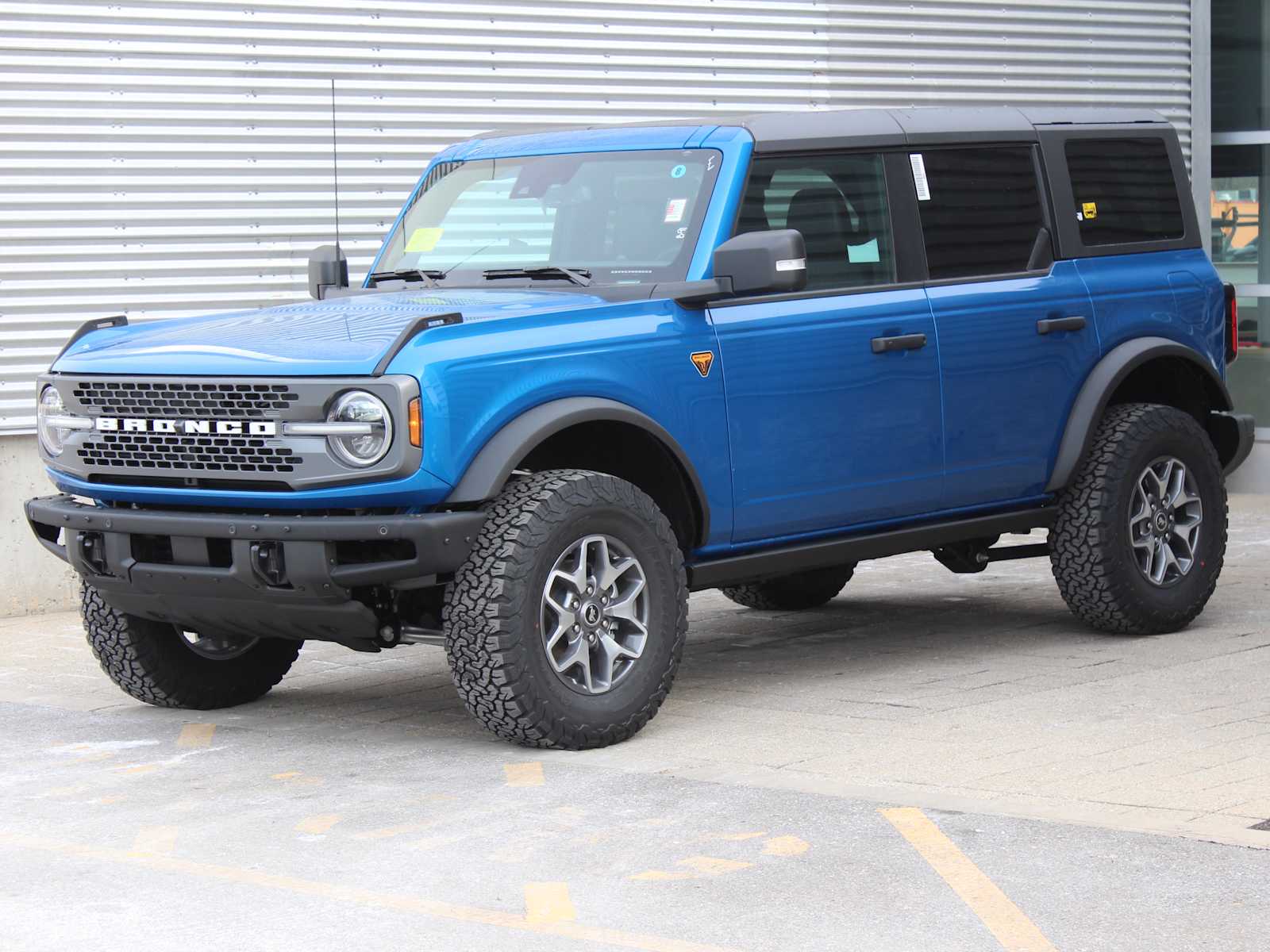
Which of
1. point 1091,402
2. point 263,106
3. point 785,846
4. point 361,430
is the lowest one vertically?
point 785,846

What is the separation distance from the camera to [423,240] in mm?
7676

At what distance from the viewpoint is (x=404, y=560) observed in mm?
6070

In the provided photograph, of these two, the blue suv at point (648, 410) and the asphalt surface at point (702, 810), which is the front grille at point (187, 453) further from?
the asphalt surface at point (702, 810)

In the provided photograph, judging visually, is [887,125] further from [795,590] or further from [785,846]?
[785,846]

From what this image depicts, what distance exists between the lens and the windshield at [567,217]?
7051 millimetres

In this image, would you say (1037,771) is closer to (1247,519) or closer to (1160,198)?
(1160,198)

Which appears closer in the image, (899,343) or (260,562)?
(260,562)

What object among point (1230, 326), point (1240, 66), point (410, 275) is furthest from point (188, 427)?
point (1240, 66)

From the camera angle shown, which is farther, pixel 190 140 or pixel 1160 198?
pixel 190 140

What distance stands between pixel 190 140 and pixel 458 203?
3520mm

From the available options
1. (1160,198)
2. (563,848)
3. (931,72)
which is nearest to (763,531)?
(563,848)

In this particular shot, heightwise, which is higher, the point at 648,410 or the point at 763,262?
the point at 763,262

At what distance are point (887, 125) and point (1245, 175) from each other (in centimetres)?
793

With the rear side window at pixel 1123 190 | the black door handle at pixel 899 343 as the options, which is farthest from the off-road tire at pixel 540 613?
the rear side window at pixel 1123 190
